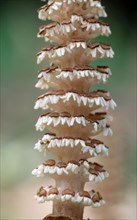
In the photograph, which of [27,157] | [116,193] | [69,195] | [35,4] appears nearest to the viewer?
[69,195]

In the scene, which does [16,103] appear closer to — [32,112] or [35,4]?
[32,112]

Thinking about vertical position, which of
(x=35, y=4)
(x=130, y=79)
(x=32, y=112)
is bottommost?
(x=32, y=112)

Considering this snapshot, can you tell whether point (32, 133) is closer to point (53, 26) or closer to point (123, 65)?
point (123, 65)

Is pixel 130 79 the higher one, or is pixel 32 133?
pixel 130 79

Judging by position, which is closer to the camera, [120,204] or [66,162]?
[66,162]

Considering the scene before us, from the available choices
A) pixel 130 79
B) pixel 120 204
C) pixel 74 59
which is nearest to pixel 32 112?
pixel 130 79

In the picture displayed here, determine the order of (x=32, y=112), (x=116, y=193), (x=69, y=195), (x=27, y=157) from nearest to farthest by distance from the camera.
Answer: (x=69, y=195), (x=116, y=193), (x=27, y=157), (x=32, y=112)
